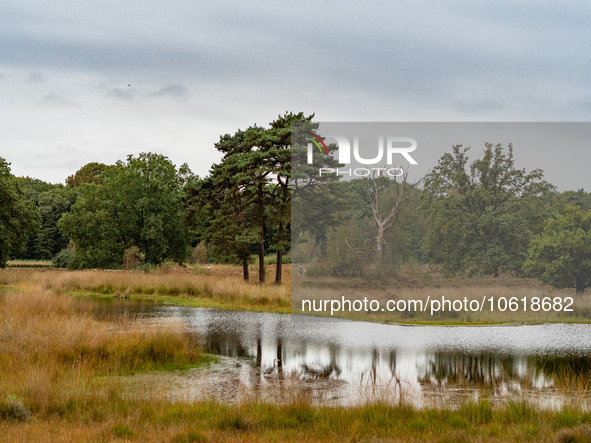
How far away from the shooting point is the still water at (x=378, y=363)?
29.1ft

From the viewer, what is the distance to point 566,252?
83.8 ft

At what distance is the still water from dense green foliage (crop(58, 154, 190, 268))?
904 inches

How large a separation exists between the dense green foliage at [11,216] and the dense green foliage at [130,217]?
4.63m

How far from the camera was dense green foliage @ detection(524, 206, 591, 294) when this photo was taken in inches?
1003

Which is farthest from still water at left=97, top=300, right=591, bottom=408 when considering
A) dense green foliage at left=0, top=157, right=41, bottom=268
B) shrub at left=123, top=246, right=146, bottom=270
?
dense green foliage at left=0, top=157, right=41, bottom=268

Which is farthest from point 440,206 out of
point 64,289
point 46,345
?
point 46,345

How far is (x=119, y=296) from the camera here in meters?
28.0

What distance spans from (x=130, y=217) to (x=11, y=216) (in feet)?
27.9

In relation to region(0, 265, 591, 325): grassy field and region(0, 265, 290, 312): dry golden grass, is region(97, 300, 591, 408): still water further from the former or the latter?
region(0, 265, 290, 312): dry golden grass

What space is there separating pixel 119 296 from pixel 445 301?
16.3m

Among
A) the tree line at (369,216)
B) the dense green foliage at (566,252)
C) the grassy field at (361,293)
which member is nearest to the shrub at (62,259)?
the tree line at (369,216)

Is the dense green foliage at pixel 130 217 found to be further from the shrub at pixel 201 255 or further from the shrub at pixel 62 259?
the shrub at pixel 201 255

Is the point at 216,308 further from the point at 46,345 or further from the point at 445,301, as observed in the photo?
the point at 46,345

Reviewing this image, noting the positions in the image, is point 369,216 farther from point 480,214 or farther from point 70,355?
point 70,355
